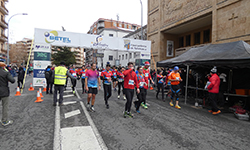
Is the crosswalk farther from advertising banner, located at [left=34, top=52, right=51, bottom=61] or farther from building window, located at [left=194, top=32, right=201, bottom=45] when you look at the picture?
building window, located at [left=194, top=32, right=201, bottom=45]

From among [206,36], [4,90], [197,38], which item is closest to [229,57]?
[4,90]

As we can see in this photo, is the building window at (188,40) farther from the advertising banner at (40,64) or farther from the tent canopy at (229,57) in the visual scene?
the advertising banner at (40,64)

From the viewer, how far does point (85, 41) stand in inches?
550

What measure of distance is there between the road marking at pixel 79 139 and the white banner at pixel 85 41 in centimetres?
1016

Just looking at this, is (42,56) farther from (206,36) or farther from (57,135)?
(206,36)

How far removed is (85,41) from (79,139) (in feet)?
37.4

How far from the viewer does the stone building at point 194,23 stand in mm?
13734

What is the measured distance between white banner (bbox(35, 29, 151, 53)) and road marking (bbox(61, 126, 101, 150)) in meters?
10.2

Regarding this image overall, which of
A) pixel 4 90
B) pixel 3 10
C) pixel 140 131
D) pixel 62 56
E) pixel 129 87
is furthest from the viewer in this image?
pixel 62 56

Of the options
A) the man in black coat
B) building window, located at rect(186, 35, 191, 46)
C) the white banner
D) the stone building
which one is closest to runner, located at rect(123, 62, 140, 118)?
the man in black coat

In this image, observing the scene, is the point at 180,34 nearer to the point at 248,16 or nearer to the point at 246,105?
the point at 248,16

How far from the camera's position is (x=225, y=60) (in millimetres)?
6762

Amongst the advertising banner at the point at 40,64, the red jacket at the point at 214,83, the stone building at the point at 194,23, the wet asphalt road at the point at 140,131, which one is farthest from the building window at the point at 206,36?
the advertising banner at the point at 40,64

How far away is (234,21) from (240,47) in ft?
28.5
